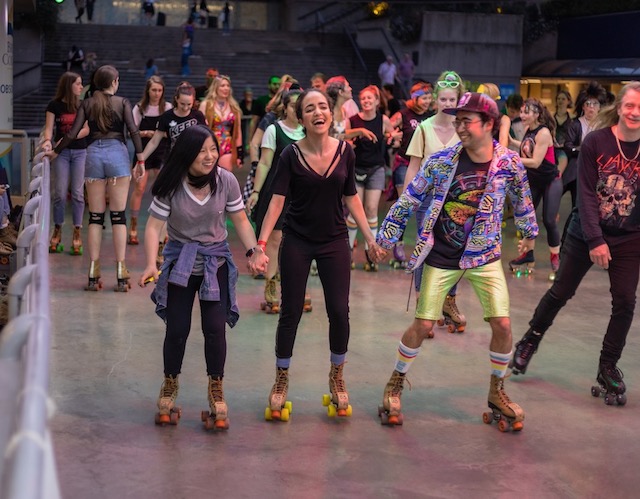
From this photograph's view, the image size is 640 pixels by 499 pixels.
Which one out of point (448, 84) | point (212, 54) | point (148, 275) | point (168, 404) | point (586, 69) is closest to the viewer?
point (148, 275)

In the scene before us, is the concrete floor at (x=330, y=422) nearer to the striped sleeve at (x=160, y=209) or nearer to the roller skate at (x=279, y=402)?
the roller skate at (x=279, y=402)

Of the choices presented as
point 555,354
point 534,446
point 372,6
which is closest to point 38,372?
point 534,446

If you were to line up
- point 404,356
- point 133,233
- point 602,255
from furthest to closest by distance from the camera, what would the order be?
point 133,233, point 602,255, point 404,356

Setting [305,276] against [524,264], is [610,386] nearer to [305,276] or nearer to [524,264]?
[305,276]

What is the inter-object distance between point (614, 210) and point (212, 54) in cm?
3083

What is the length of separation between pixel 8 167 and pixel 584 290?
595 centimetres

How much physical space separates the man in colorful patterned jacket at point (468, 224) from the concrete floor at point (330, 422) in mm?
410

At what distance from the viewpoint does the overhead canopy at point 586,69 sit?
28547mm

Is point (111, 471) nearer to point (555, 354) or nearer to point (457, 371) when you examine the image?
point (457, 371)

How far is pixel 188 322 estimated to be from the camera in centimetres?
616

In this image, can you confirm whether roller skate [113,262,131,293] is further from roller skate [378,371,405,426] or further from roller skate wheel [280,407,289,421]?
roller skate [378,371,405,426]

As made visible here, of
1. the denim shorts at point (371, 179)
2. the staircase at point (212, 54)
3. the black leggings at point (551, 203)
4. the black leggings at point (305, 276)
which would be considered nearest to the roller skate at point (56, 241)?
the denim shorts at point (371, 179)

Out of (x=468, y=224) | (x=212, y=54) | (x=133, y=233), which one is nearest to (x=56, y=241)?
(x=133, y=233)

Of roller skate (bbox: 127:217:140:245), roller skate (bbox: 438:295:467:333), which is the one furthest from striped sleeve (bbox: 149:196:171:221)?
roller skate (bbox: 127:217:140:245)
